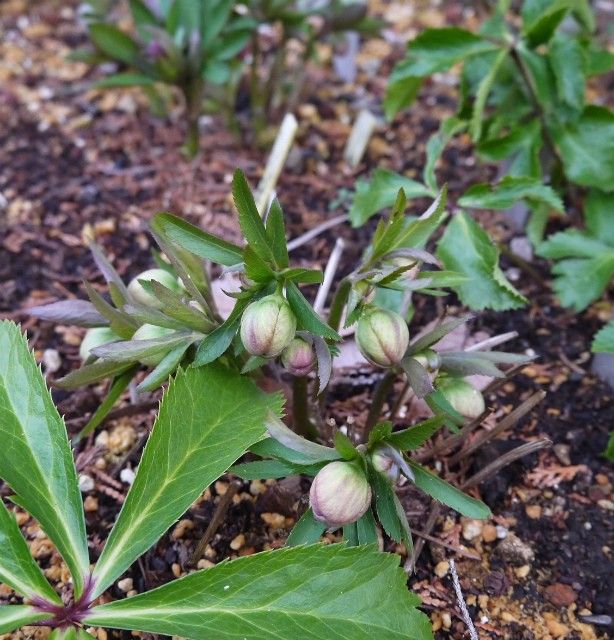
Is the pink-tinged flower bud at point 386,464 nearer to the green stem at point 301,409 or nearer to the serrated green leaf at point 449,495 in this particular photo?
the serrated green leaf at point 449,495

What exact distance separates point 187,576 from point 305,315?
31cm

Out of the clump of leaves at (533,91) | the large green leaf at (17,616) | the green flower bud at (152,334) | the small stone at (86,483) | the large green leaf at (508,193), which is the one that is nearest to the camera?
the large green leaf at (17,616)

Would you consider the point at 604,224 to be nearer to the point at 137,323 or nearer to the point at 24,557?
the point at 137,323

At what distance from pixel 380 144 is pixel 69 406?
0.96 metres

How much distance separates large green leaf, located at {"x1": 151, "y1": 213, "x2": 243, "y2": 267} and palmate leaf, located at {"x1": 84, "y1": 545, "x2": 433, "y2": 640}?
335 millimetres

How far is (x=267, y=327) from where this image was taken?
802mm

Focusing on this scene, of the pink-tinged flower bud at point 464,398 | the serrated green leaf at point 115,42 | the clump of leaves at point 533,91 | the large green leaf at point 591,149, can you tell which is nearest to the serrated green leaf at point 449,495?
the pink-tinged flower bud at point 464,398

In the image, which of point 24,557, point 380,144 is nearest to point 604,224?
point 380,144

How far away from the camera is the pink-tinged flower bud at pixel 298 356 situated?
859 mm

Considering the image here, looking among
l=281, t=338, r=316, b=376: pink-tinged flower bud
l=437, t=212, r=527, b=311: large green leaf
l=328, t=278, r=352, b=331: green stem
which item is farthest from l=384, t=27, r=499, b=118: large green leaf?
l=281, t=338, r=316, b=376: pink-tinged flower bud

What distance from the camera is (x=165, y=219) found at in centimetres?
85

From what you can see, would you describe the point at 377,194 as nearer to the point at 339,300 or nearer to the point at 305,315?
the point at 339,300

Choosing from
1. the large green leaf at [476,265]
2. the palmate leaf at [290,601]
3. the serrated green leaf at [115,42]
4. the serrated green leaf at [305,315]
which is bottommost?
the palmate leaf at [290,601]

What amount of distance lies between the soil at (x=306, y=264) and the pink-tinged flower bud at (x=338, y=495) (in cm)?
9
